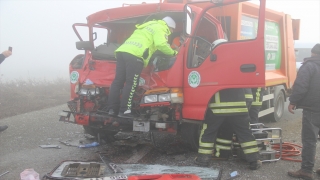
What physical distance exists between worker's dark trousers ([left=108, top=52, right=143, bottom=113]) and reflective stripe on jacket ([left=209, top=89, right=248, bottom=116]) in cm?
110

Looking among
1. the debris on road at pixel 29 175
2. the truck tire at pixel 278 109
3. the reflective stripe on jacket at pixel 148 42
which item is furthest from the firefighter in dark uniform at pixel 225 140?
the truck tire at pixel 278 109

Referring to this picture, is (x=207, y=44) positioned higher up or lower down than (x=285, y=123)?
higher up

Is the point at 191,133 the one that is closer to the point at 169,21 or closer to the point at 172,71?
the point at 172,71

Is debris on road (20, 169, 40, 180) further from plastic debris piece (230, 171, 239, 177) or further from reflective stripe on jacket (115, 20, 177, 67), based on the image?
plastic debris piece (230, 171, 239, 177)

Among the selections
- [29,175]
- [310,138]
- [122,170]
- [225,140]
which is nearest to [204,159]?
[225,140]

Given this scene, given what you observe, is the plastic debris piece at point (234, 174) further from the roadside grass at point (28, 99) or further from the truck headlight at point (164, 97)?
the roadside grass at point (28, 99)

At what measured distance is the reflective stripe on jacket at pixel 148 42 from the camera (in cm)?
440

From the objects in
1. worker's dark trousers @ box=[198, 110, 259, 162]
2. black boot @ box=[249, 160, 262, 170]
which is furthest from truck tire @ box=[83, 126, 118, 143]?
black boot @ box=[249, 160, 262, 170]

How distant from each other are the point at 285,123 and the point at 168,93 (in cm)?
449

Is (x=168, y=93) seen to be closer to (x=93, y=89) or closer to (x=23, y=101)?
(x=93, y=89)

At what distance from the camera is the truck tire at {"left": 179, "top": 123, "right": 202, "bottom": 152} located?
4.70 m

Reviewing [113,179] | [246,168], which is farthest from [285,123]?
[113,179]

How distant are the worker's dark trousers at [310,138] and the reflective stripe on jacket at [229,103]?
0.74m

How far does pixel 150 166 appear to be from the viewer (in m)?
4.35
